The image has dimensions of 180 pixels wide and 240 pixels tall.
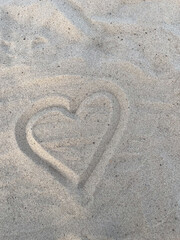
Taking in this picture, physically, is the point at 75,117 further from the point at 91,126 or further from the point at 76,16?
the point at 76,16

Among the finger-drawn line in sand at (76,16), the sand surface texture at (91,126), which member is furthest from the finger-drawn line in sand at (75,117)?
the finger-drawn line in sand at (76,16)

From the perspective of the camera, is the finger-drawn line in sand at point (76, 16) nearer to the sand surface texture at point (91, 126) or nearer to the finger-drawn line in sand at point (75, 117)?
the sand surface texture at point (91, 126)

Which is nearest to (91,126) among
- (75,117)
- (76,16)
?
(75,117)

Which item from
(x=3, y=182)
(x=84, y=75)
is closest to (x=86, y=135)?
(x=84, y=75)

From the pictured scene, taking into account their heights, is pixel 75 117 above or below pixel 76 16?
below

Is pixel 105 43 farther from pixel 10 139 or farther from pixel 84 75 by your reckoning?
pixel 10 139

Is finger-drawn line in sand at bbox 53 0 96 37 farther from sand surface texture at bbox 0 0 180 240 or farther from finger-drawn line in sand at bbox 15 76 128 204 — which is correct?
finger-drawn line in sand at bbox 15 76 128 204

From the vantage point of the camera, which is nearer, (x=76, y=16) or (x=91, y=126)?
(x=91, y=126)
